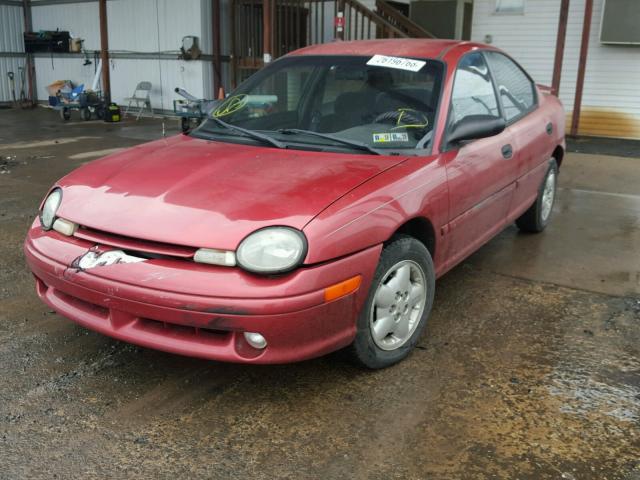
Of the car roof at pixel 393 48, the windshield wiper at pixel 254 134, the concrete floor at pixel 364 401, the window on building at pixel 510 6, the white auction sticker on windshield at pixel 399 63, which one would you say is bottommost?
the concrete floor at pixel 364 401

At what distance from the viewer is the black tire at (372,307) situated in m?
2.93

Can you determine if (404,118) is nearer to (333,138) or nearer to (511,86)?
(333,138)

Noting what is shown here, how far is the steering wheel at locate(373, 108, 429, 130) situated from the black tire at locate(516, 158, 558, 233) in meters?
1.99

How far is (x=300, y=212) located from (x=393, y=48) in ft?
6.02

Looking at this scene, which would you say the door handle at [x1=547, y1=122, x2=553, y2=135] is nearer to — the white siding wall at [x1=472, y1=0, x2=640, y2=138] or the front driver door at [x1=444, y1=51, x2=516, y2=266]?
the front driver door at [x1=444, y1=51, x2=516, y2=266]

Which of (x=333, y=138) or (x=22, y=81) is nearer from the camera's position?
(x=333, y=138)

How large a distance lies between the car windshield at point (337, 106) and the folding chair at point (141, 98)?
11381mm

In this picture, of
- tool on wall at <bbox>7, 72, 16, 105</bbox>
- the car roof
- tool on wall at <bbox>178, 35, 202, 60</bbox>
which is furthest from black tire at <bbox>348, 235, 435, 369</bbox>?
tool on wall at <bbox>7, 72, 16, 105</bbox>

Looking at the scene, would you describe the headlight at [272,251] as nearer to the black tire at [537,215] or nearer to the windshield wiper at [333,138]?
the windshield wiper at [333,138]

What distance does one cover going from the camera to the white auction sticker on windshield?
12.7 feet

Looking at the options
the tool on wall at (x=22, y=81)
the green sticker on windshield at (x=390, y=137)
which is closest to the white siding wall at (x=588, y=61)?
the green sticker on windshield at (x=390, y=137)

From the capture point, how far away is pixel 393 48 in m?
4.10

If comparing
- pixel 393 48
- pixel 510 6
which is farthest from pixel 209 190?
pixel 510 6

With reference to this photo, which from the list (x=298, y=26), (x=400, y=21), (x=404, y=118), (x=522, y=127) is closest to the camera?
(x=404, y=118)
